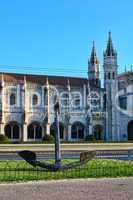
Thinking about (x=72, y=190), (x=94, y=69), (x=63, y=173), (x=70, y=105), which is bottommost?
(x=72, y=190)

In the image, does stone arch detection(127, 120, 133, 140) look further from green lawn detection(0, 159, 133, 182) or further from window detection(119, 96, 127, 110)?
green lawn detection(0, 159, 133, 182)

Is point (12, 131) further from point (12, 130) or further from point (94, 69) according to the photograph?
point (94, 69)

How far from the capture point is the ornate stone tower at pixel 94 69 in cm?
8594

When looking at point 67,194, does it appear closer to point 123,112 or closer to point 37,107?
point 37,107

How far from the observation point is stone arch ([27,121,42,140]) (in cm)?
7344

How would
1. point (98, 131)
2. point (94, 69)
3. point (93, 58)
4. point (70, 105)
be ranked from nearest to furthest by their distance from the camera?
point (70, 105) → point (98, 131) → point (94, 69) → point (93, 58)

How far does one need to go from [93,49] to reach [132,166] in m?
70.0

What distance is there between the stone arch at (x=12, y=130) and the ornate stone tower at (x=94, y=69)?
18029 millimetres

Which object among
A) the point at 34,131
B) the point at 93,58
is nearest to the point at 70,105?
the point at 34,131

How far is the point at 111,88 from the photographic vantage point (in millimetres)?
81812

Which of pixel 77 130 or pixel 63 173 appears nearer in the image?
pixel 63 173

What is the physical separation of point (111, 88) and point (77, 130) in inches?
416

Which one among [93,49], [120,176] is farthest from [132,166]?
[93,49]

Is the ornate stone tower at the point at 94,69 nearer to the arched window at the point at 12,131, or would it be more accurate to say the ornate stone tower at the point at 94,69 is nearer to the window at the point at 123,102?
the window at the point at 123,102
